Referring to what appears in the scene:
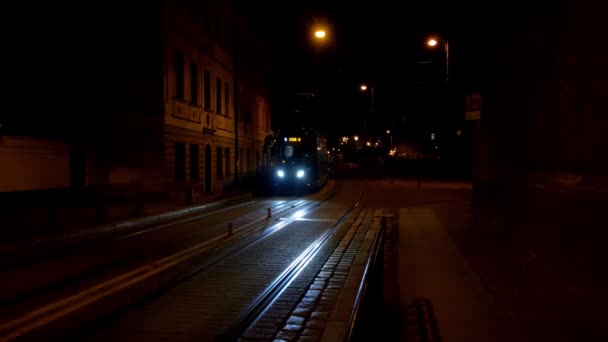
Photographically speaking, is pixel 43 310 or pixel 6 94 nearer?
pixel 43 310

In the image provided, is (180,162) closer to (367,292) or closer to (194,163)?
(194,163)

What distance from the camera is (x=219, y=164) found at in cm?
3578

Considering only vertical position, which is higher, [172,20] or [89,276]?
[172,20]

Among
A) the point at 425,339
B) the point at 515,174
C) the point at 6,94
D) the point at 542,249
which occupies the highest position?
the point at 6,94

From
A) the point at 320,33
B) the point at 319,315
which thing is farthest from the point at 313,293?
the point at 320,33

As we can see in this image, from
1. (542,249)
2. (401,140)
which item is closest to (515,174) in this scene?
(542,249)

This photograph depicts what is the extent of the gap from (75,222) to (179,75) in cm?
1350

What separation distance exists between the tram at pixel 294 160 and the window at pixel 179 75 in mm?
6536

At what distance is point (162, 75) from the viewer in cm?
2538

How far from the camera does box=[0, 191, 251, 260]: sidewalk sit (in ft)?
42.9

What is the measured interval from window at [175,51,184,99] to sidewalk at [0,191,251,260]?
642cm

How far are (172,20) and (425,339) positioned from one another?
Result: 23084 millimetres

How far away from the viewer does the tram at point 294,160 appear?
3284 cm

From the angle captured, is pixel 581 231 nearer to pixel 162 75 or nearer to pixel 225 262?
pixel 225 262
